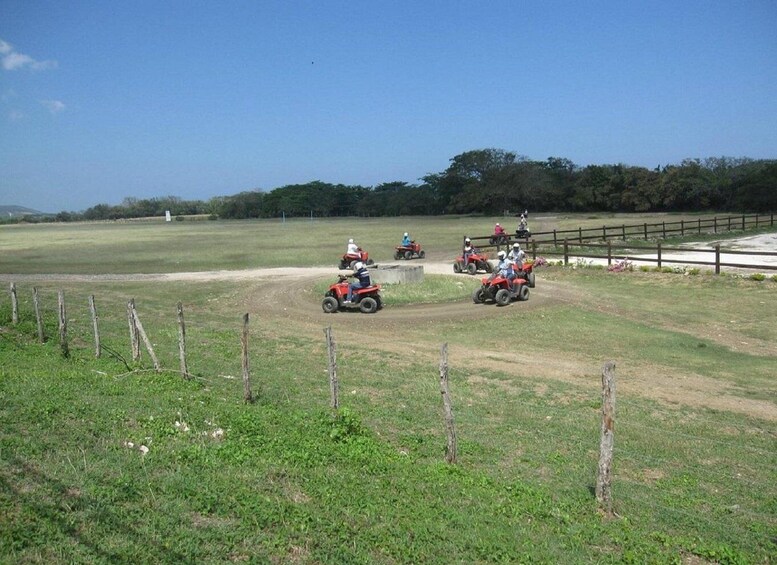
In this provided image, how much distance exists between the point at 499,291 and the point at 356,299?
449cm

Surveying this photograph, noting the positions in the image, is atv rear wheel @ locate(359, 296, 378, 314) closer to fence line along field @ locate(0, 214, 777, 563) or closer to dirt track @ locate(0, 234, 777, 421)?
dirt track @ locate(0, 234, 777, 421)

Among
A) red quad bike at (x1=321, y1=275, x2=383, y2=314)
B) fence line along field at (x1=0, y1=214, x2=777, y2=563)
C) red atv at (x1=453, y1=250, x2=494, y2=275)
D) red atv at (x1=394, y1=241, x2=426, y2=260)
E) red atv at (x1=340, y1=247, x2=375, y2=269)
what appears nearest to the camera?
fence line along field at (x1=0, y1=214, x2=777, y2=563)

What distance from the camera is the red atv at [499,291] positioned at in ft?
68.3

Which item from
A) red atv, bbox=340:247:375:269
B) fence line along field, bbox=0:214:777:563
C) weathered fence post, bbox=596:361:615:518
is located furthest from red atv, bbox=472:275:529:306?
weathered fence post, bbox=596:361:615:518

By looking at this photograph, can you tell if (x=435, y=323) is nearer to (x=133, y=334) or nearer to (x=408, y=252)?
(x=133, y=334)

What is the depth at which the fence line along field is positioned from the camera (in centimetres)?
545

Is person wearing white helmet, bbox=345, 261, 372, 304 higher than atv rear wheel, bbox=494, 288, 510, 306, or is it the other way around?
person wearing white helmet, bbox=345, 261, 372, 304

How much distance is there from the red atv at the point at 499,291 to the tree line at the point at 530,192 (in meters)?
60.5

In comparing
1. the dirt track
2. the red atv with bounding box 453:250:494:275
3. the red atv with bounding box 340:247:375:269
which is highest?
the red atv with bounding box 340:247:375:269

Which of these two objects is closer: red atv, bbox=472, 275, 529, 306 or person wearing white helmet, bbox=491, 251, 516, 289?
red atv, bbox=472, 275, 529, 306

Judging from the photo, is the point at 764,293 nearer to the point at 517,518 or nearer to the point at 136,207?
the point at 517,518

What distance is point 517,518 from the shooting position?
618 cm

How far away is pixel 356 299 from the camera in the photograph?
66.5 feet

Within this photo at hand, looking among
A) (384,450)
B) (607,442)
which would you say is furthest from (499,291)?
(607,442)
